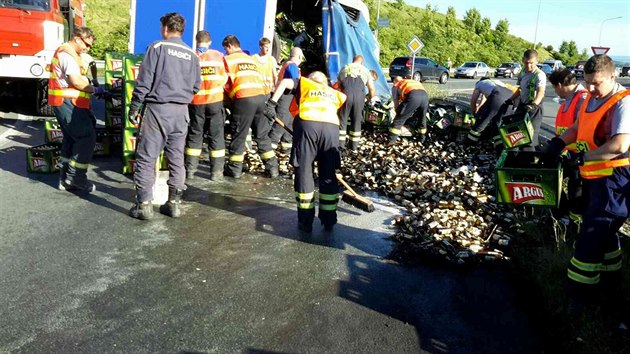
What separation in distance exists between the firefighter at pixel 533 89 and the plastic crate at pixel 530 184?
11.5ft

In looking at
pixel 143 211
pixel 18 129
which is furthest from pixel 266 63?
pixel 18 129

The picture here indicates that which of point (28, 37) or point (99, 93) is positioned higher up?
point (28, 37)

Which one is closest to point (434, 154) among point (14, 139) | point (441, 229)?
point (441, 229)

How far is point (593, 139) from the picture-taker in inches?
144

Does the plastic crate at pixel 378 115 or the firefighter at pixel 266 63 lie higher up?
the firefighter at pixel 266 63

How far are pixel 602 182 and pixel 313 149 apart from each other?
A: 2513 millimetres

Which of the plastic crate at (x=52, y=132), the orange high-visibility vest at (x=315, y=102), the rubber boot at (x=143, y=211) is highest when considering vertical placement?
the orange high-visibility vest at (x=315, y=102)

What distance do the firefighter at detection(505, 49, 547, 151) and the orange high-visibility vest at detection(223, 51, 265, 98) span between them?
362 centimetres

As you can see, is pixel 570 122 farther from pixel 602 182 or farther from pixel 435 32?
pixel 435 32

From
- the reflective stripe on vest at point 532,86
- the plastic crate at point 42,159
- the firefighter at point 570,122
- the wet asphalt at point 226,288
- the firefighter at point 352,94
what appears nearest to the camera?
the wet asphalt at point 226,288

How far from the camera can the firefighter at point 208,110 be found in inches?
248

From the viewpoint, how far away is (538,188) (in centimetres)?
392

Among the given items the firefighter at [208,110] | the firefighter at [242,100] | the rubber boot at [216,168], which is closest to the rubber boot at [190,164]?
the firefighter at [208,110]

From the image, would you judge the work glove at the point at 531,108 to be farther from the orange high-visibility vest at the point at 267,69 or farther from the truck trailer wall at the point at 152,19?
the truck trailer wall at the point at 152,19
